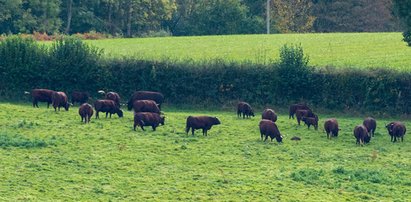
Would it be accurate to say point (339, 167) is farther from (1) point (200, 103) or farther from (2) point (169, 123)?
(1) point (200, 103)

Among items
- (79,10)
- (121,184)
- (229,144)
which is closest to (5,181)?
(121,184)

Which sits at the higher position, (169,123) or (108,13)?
(108,13)

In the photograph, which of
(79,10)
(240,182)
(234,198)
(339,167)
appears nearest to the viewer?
(234,198)

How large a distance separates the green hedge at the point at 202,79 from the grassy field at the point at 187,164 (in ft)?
23.5

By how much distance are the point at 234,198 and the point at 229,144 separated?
26.8ft

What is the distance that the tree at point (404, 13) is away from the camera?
38.9m

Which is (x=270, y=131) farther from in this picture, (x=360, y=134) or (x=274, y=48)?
(x=274, y=48)

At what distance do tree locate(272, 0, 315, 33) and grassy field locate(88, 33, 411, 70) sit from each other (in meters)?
17.5

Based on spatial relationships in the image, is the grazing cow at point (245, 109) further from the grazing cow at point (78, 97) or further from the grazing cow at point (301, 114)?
the grazing cow at point (78, 97)

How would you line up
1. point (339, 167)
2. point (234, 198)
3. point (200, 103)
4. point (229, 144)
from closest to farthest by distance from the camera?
1. point (234, 198)
2. point (339, 167)
3. point (229, 144)
4. point (200, 103)

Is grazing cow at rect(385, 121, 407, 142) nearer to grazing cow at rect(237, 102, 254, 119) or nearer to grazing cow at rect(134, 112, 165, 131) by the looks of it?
grazing cow at rect(237, 102, 254, 119)

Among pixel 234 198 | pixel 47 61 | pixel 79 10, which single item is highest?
pixel 79 10

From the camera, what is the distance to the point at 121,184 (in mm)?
23609

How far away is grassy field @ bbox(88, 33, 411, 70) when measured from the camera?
50625 millimetres
